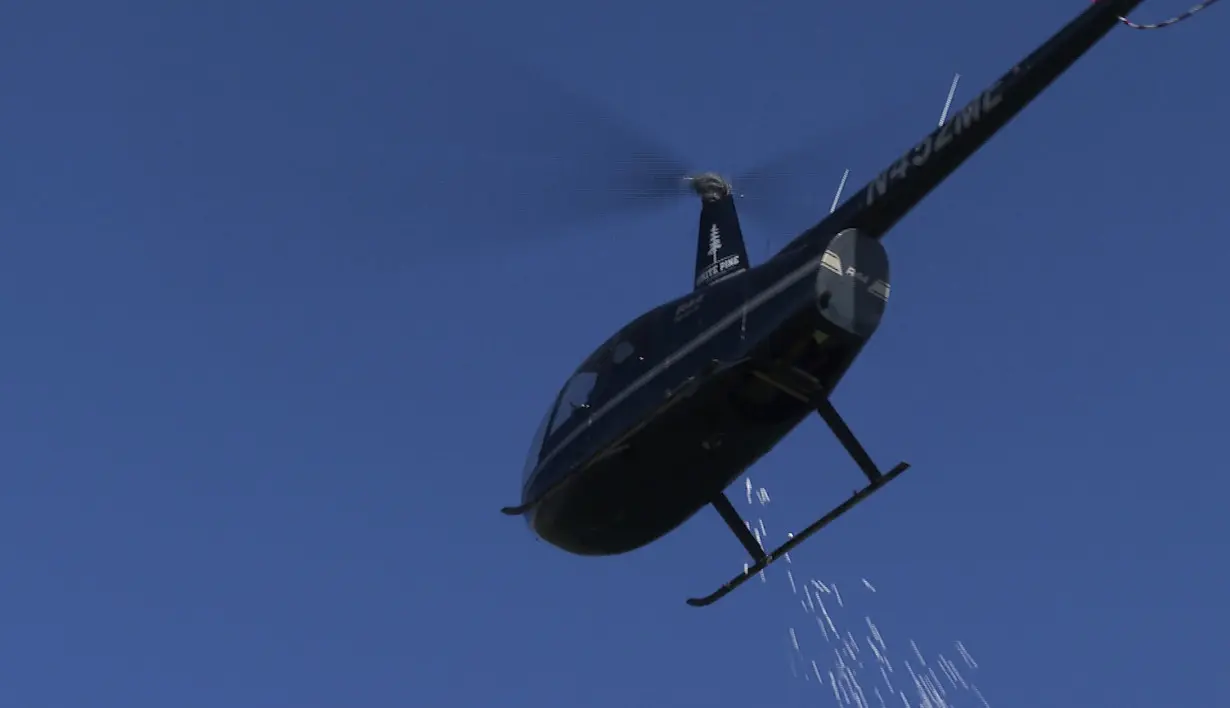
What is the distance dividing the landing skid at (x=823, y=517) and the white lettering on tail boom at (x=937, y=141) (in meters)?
2.59

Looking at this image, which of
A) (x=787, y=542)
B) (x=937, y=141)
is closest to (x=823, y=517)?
(x=787, y=542)

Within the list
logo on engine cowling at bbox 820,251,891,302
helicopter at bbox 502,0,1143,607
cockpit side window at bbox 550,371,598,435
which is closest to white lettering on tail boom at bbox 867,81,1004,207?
helicopter at bbox 502,0,1143,607

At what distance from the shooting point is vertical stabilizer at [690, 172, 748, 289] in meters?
A: 24.8

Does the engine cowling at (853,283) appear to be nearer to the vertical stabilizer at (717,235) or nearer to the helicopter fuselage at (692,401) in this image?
the helicopter fuselage at (692,401)

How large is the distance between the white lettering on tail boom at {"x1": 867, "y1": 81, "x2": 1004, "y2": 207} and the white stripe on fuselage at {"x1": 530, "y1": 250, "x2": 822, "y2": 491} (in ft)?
4.72

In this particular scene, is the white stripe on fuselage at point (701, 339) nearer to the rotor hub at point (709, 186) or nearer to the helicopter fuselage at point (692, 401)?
the helicopter fuselage at point (692, 401)

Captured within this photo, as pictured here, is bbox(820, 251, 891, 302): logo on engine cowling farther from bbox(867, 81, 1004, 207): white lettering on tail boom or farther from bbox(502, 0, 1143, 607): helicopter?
bbox(867, 81, 1004, 207): white lettering on tail boom

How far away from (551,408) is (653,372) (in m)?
3.18

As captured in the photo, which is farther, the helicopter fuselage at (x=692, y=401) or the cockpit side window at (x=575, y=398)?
the cockpit side window at (x=575, y=398)

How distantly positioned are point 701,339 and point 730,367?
A: 1062 mm

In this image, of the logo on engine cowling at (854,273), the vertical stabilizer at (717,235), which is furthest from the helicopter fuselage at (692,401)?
the vertical stabilizer at (717,235)

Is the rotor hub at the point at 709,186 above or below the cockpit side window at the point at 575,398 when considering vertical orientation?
above

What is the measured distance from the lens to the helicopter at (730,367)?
69.9 feet

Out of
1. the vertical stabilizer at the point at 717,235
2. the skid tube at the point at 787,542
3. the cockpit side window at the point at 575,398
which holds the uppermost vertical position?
the vertical stabilizer at the point at 717,235
